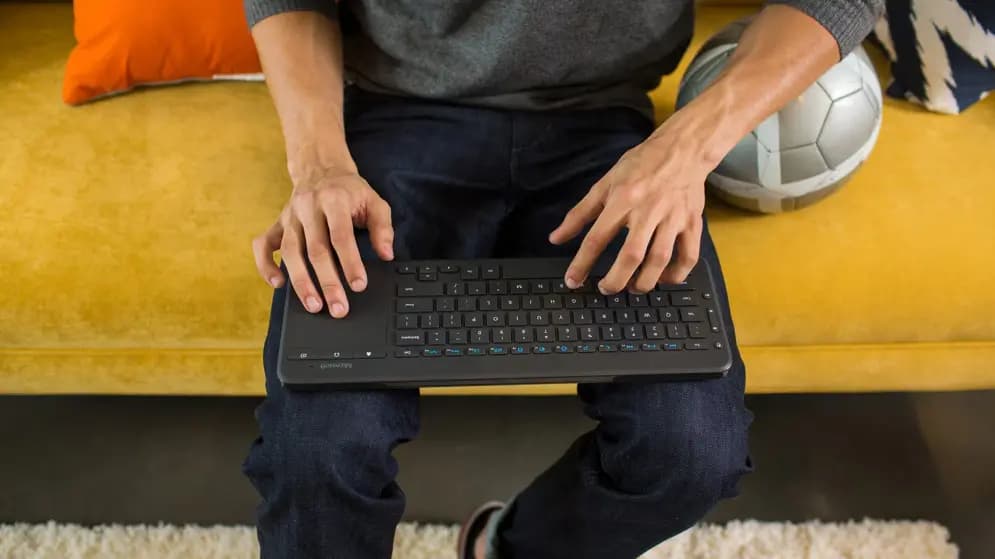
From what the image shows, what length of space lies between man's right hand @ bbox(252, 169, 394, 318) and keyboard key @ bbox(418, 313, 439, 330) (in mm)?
72

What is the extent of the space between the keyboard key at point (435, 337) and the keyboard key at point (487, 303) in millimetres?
52

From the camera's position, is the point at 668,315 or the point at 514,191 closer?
the point at 668,315

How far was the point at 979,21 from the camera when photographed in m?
1.20

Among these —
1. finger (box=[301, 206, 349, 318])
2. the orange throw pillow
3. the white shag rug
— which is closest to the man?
finger (box=[301, 206, 349, 318])

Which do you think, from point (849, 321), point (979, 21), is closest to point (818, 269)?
point (849, 321)

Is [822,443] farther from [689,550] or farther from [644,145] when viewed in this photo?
[644,145]

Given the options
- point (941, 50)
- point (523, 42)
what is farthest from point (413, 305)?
point (941, 50)

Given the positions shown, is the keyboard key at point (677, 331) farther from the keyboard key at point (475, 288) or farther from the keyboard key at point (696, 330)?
the keyboard key at point (475, 288)

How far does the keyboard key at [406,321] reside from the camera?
2.94ft

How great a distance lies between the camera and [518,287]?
93cm

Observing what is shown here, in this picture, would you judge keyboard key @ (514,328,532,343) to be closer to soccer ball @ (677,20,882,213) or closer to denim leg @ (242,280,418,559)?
denim leg @ (242,280,418,559)

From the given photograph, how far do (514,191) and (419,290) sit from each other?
0.71 ft

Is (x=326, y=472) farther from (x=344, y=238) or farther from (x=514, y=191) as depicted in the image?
(x=514, y=191)

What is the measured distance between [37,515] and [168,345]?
16.5 inches
